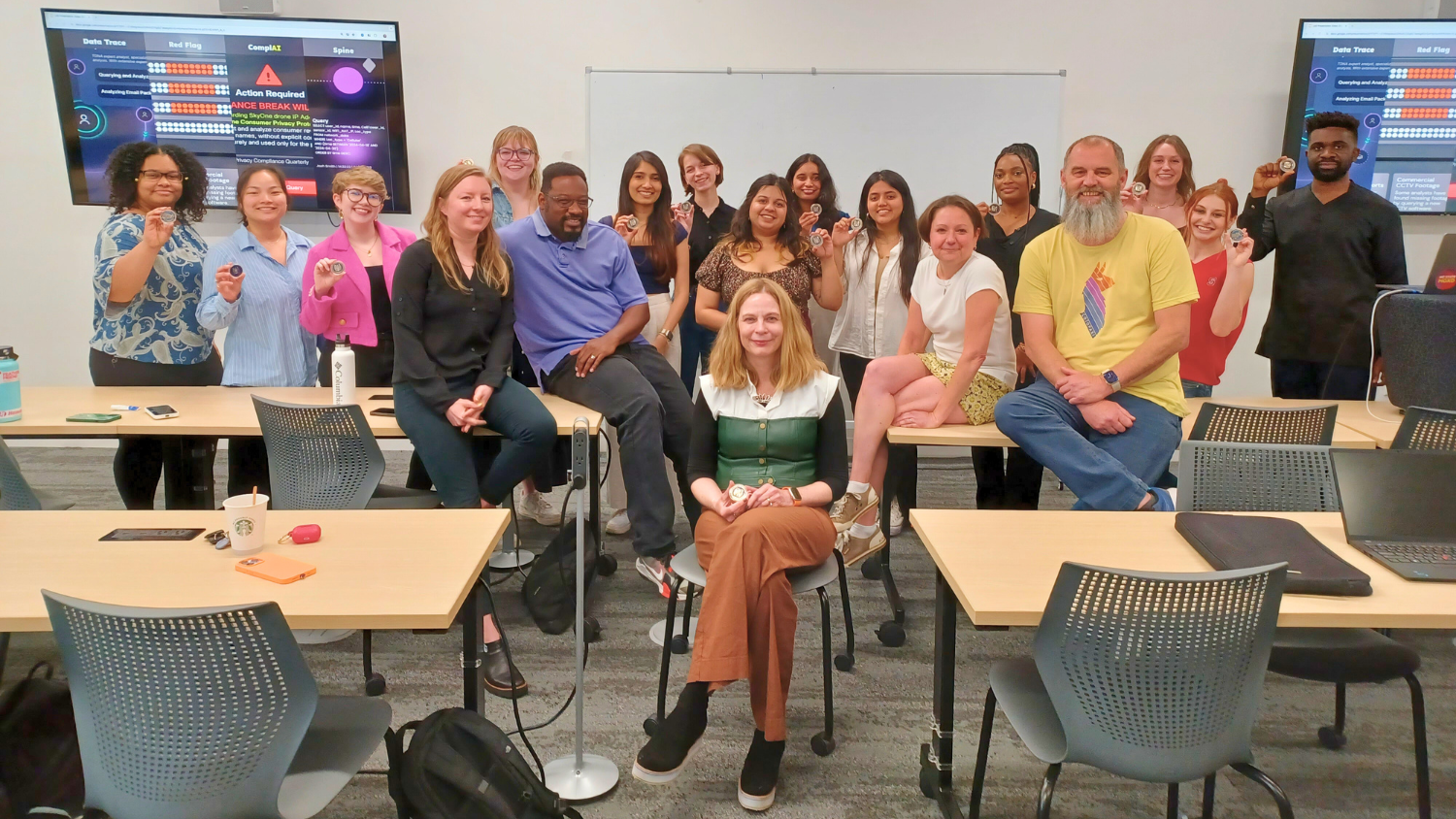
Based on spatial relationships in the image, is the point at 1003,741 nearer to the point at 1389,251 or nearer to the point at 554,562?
the point at 554,562

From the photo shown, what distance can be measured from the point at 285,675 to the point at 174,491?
231cm

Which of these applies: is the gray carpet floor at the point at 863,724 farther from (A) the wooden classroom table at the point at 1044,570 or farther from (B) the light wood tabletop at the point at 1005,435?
(B) the light wood tabletop at the point at 1005,435

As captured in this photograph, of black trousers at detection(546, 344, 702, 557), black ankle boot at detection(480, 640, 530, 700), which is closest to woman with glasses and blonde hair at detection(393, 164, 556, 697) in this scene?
black trousers at detection(546, 344, 702, 557)

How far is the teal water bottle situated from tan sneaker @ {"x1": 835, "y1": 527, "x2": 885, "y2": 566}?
265 cm

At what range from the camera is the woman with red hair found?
347 centimetres

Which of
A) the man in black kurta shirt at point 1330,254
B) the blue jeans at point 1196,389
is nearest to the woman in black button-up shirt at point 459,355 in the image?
the blue jeans at point 1196,389

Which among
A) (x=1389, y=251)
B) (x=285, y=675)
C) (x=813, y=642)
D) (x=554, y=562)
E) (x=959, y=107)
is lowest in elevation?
Answer: (x=813, y=642)

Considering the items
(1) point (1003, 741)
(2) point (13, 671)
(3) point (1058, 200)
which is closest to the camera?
(1) point (1003, 741)

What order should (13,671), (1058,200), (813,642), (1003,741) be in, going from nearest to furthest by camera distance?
(1003,741), (13,671), (813,642), (1058,200)

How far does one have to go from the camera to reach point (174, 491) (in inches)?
131

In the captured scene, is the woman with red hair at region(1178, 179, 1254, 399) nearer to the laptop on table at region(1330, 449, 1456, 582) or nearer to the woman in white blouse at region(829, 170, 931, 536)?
the woman in white blouse at region(829, 170, 931, 536)

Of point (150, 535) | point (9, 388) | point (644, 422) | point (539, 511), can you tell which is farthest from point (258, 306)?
point (150, 535)

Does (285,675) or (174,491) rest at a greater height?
(285,675)

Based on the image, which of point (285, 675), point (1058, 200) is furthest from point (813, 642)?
point (1058, 200)
